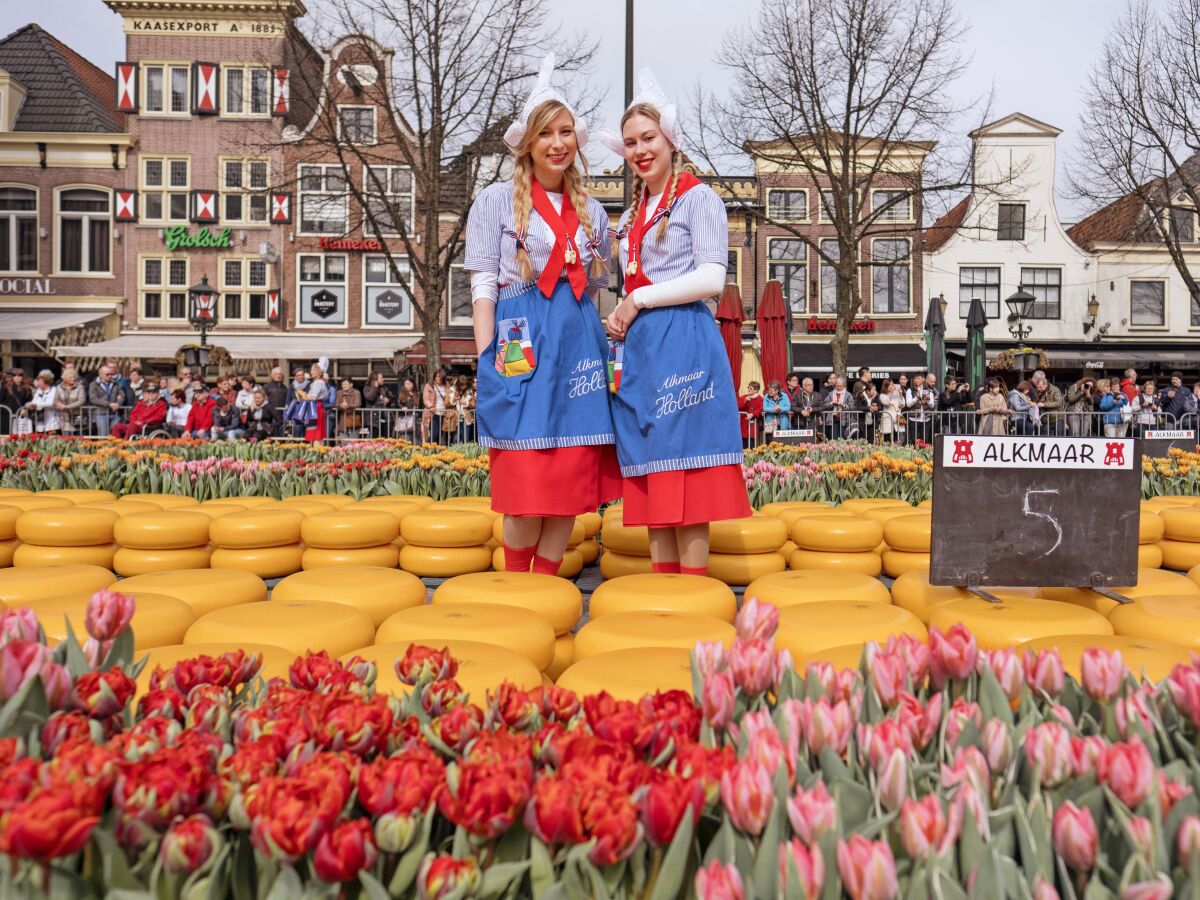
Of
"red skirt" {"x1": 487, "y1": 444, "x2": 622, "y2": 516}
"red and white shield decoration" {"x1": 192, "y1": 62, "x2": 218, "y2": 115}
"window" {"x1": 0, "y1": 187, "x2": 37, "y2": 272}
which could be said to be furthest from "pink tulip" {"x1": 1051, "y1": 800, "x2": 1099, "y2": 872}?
"window" {"x1": 0, "y1": 187, "x2": 37, "y2": 272}

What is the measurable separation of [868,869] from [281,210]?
31.2 metres

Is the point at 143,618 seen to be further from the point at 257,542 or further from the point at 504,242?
the point at 504,242

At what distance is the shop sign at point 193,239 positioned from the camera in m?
28.8

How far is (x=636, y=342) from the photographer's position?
3.09 metres

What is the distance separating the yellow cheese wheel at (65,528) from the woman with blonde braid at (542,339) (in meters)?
1.69

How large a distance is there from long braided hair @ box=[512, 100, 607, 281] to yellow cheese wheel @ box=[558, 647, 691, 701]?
1838mm

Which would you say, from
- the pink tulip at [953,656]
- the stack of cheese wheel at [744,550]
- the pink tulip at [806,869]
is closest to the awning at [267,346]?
the stack of cheese wheel at [744,550]

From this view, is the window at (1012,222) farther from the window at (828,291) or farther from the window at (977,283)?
the window at (828,291)

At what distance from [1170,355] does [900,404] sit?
66.2ft

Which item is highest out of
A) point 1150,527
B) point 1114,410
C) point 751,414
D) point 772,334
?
point 772,334

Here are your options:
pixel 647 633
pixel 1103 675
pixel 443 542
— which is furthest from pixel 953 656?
pixel 443 542

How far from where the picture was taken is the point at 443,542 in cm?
371

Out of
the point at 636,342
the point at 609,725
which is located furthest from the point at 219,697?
the point at 636,342

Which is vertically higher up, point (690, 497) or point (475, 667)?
point (690, 497)
